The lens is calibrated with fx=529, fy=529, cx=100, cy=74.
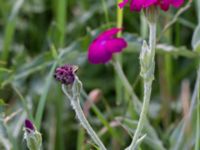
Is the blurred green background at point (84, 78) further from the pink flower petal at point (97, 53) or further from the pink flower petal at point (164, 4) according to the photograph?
the pink flower petal at point (164, 4)

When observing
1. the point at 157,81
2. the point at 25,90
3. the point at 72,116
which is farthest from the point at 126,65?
the point at 25,90

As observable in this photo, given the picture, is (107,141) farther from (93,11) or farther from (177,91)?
(93,11)

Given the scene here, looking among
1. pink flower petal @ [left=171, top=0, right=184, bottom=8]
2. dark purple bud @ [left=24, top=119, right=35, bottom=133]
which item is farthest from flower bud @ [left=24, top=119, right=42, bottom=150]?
pink flower petal @ [left=171, top=0, right=184, bottom=8]

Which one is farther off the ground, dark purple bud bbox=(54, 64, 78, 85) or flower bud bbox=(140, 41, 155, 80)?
dark purple bud bbox=(54, 64, 78, 85)

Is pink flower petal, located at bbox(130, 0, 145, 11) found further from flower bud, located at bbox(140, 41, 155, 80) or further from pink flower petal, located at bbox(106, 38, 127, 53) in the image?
pink flower petal, located at bbox(106, 38, 127, 53)

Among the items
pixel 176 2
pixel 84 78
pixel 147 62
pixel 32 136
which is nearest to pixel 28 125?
pixel 32 136

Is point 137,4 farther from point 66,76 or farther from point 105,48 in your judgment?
point 105,48

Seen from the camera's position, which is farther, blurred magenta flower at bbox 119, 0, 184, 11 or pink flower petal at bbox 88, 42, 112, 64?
pink flower petal at bbox 88, 42, 112, 64
